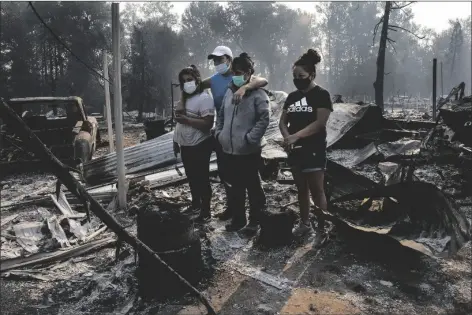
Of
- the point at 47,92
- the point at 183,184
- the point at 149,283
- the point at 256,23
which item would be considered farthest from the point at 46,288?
the point at 256,23

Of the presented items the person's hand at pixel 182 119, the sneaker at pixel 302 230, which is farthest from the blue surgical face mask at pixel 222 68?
the sneaker at pixel 302 230

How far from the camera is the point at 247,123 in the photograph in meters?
4.03

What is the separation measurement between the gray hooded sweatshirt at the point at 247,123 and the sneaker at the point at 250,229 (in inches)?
38.9

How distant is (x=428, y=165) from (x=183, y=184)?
17.5 feet

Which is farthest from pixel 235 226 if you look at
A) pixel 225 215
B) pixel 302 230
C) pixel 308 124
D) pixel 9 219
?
pixel 9 219

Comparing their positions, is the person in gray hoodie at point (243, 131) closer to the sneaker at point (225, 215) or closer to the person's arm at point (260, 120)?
the person's arm at point (260, 120)

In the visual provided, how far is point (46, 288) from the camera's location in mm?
3322

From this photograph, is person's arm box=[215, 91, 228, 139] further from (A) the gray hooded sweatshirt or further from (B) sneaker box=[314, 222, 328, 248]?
(B) sneaker box=[314, 222, 328, 248]

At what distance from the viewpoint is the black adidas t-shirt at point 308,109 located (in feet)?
11.8

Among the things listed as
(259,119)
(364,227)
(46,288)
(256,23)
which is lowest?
(46,288)

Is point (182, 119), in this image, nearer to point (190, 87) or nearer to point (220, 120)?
point (190, 87)

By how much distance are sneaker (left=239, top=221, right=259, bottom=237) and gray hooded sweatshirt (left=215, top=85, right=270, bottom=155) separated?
0.99 m

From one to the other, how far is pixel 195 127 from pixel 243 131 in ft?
2.48

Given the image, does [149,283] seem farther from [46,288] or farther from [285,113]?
[285,113]
